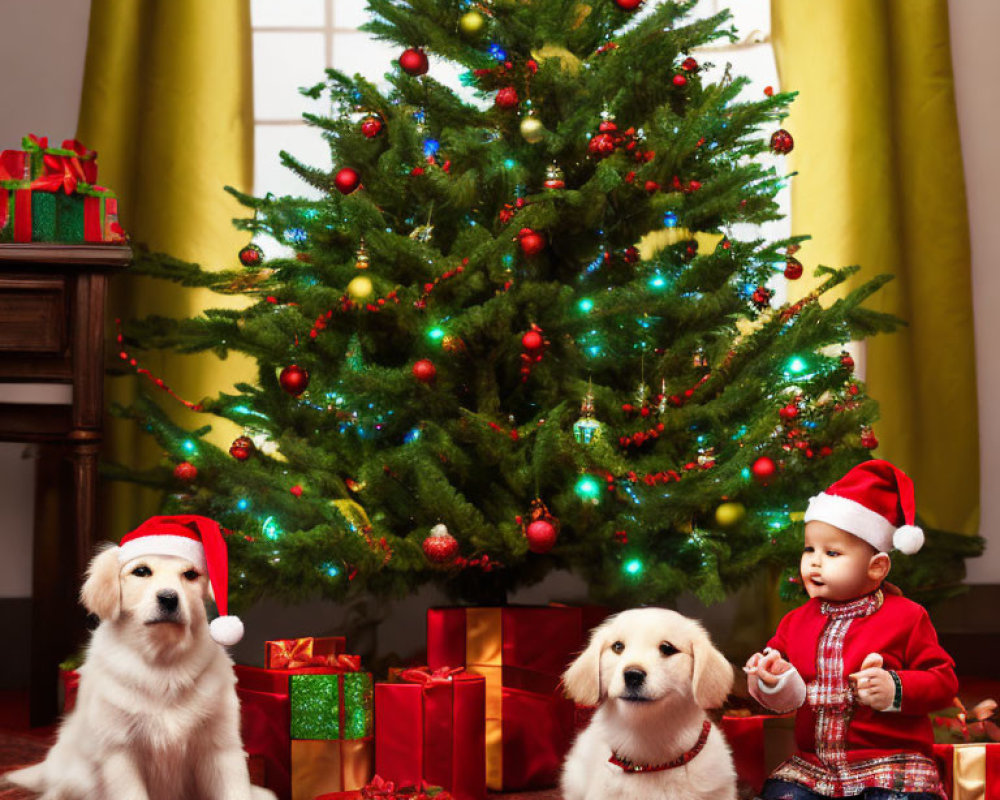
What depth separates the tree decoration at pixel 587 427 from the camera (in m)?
2.04

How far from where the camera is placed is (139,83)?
2967 mm

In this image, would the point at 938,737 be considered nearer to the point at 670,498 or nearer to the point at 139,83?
the point at 670,498

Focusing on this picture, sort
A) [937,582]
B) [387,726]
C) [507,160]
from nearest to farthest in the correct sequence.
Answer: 1. [387,726]
2. [507,160]
3. [937,582]

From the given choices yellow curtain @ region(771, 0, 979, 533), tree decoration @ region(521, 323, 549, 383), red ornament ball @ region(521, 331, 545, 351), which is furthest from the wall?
red ornament ball @ region(521, 331, 545, 351)

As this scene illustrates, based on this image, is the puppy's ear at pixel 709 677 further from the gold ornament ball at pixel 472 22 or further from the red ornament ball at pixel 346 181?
the gold ornament ball at pixel 472 22

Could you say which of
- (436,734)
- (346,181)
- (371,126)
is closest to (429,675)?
(436,734)

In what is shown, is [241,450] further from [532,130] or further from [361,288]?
[532,130]

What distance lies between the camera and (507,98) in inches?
84.8

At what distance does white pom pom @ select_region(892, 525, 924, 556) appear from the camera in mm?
1640

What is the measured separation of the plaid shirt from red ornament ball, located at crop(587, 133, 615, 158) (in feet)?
3.16

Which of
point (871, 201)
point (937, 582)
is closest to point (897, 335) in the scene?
point (871, 201)

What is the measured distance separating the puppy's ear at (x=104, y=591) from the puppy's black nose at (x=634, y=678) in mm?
727

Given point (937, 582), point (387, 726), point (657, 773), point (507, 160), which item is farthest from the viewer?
point (937, 582)

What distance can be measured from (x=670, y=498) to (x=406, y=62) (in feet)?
3.31
